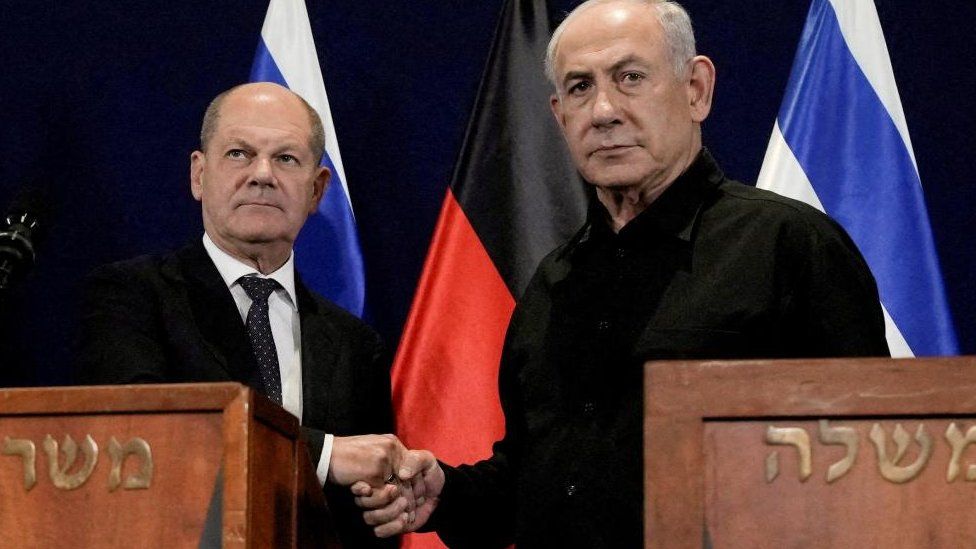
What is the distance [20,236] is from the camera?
2.71 m

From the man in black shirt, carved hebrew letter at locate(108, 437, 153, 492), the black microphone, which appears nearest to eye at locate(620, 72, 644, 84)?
the man in black shirt

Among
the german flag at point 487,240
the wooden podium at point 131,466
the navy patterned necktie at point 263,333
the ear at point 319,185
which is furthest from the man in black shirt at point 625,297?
the wooden podium at point 131,466

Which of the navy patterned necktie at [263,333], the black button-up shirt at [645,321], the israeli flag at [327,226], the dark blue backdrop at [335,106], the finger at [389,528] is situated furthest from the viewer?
the dark blue backdrop at [335,106]

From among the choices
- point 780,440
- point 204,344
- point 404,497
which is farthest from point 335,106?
point 780,440

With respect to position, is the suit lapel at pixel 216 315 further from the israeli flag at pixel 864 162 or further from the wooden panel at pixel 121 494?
the israeli flag at pixel 864 162

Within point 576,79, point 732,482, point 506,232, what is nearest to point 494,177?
point 506,232

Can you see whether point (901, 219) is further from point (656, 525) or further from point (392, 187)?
point (656, 525)

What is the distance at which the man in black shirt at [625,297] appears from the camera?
6.73 ft

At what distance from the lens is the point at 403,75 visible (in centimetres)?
331

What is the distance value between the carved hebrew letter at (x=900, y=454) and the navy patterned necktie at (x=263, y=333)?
1331mm

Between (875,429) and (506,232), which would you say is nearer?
(875,429)

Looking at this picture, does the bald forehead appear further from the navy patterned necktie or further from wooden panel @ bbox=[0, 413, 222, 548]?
wooden panel @ bbox=[0, 413, 222, 548]

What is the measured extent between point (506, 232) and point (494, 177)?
128mm

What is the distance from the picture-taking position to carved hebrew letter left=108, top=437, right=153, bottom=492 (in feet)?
4.99
